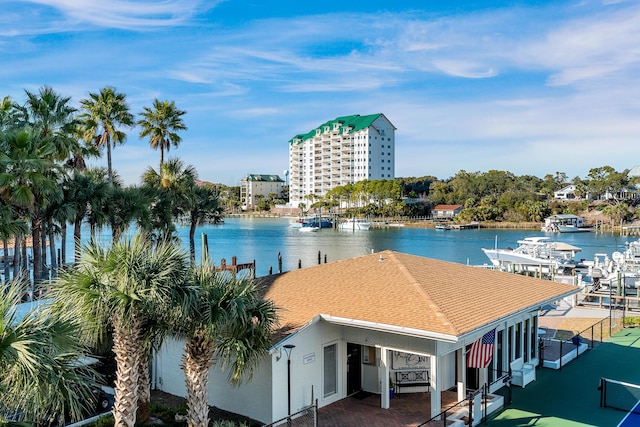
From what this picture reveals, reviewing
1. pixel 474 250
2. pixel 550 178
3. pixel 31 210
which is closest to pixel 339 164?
pixel 550 178

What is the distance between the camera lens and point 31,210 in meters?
22.9

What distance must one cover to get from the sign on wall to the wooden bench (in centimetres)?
14

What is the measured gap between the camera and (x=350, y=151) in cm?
18012

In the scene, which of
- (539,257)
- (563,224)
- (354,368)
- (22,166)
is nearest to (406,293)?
(354,368)

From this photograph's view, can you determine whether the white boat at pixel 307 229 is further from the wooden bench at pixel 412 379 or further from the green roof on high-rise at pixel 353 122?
the wooden bench at pixel 412 379

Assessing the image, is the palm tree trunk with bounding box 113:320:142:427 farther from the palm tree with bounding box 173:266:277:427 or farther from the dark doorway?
the dark doorway

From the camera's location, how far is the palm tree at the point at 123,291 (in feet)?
35.9

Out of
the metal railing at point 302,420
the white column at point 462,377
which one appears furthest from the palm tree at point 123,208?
A: the white column at point 462,377

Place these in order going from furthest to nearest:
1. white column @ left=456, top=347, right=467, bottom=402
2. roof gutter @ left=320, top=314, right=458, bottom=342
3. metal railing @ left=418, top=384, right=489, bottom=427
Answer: white column @ left=456, top=347, right=467, bottom=402, metal railing @ left=418, top=384, right=489, bottom=427, roof gutter @ left=320, top=314, right=458, bottom=342

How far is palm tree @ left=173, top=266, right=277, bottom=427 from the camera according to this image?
11695 mm

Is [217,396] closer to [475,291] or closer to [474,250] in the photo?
[475,291]

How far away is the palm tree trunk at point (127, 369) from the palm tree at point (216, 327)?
0.89 meters

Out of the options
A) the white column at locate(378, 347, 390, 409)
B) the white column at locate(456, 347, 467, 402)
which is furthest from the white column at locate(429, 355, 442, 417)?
the white column at locate(456, 347, 467, 402)

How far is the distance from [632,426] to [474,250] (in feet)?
245
